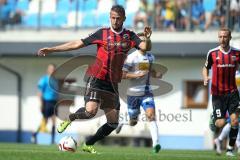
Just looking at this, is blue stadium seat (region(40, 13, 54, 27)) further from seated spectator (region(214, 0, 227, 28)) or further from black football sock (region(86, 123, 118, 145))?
black football sock (region(86, 123, 118, 145))

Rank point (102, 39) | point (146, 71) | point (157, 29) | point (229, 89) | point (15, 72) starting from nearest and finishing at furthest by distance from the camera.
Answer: point (102, 39) < point (229, 89) < point (146, 71) < point (157, 29) < point (15, 72)

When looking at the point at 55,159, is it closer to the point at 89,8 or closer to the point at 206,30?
the point at 206,30

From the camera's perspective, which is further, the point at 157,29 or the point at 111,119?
the point at 157,29

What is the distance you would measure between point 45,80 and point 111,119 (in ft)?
40.7

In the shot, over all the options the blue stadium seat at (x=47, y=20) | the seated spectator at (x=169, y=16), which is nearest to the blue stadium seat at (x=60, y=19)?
the blue stadium seat at (x=47, y=20)

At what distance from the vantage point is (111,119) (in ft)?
48.1

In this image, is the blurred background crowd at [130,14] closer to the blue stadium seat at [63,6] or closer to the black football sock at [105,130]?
the blue stadium seat at [63,6]

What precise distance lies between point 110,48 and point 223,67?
3330 millimetres

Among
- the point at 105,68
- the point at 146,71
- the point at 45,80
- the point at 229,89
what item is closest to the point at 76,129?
the point at 45,80

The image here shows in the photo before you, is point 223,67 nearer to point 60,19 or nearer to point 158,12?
point 158,12

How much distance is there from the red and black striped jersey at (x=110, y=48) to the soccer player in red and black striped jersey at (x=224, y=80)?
2698 millimetres

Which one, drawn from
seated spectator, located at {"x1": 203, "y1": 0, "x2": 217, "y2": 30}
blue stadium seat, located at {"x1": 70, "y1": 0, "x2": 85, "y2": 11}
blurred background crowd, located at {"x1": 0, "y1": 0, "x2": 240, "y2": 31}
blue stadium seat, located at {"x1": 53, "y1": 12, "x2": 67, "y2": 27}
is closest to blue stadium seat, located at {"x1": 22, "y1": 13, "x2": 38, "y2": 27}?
blurred background crowd, located at {"x1": 0, "y1": 0, "x2": 240, "y2": 31}

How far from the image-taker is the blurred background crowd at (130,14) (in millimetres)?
26281

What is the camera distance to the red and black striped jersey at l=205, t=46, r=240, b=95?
1680 cm
